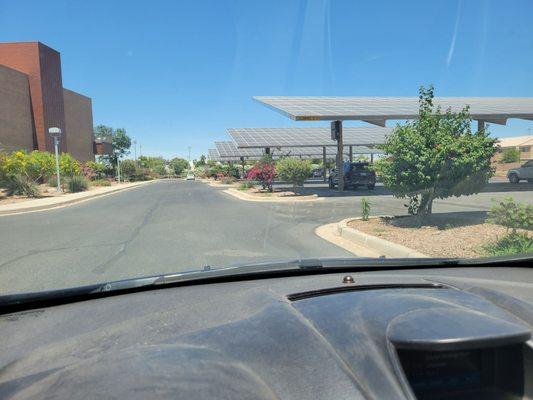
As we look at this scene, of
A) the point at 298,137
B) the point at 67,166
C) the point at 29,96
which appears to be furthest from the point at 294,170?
the point at 29,96

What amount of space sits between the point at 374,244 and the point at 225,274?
19.7 ft

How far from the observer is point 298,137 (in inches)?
1834

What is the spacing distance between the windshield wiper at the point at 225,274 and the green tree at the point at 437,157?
19.2ft

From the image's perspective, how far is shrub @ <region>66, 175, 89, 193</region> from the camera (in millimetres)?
36750

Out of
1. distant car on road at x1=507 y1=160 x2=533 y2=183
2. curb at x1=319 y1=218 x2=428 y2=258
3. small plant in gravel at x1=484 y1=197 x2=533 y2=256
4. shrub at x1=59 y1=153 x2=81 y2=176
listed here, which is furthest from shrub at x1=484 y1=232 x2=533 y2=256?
shrub at x1=59 y1=153 x2=81 y2=176

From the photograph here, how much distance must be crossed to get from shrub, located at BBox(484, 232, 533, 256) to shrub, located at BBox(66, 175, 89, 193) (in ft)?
113

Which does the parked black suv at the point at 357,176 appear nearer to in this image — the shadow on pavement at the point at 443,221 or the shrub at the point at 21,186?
the shadow on pavement at the point at 443,221

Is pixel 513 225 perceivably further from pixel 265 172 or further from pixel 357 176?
pixel 357 176

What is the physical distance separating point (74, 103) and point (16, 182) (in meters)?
34.0

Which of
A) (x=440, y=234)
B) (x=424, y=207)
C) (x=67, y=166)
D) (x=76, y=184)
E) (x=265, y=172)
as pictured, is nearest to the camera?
(x=440, y=234)

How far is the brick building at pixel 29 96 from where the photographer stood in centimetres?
3972

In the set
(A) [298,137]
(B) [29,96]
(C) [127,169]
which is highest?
(B) [29,96]

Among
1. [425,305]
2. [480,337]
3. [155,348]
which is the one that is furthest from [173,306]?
[480,337]

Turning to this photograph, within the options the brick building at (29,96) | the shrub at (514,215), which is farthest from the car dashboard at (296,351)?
the brick building at (29,96)
